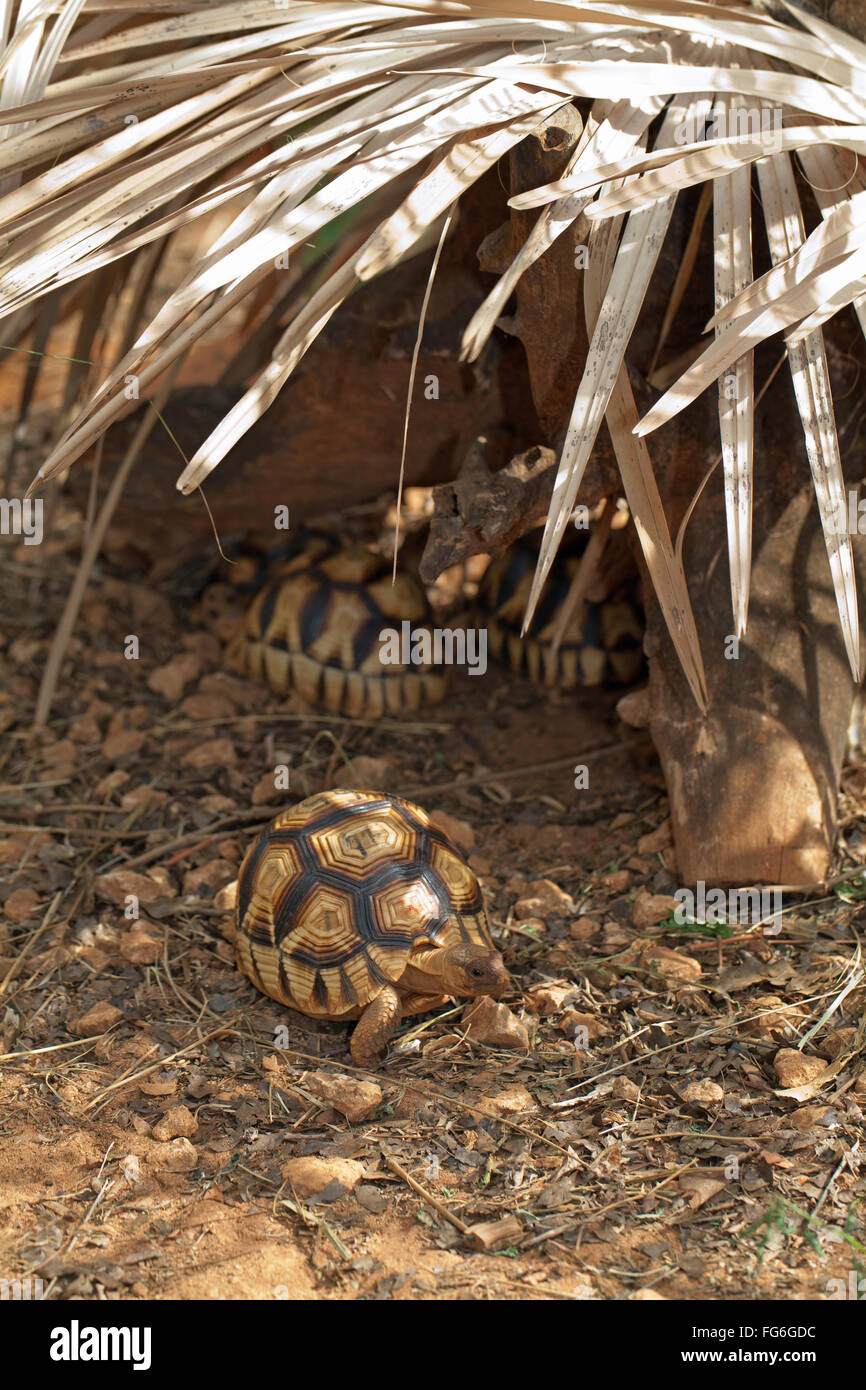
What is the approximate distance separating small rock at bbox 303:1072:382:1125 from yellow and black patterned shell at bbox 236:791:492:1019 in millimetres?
202

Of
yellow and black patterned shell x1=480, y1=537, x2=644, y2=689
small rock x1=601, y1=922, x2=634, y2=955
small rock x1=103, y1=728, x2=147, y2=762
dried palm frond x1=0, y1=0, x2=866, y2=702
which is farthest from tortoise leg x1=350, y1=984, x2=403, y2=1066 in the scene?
yellow and black patterned shell x1=480, y1=537, x2=644, y2=689

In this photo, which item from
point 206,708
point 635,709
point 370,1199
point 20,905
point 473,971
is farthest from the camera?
point 206,708

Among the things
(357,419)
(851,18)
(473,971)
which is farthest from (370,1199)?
(851,18)

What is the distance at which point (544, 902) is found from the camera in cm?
325

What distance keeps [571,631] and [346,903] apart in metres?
1.84

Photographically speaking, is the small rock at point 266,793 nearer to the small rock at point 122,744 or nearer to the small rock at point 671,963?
the small rock at point 122,744

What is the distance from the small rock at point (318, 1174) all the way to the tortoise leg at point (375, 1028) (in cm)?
34

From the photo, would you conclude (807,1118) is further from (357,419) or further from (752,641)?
(357,419)

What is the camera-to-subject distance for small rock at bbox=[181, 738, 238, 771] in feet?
12.8

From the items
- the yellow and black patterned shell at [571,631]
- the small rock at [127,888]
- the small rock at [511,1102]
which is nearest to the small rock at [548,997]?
the small rock at [511,1102]

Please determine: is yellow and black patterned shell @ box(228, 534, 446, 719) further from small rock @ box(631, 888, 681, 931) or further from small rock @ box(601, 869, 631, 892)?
small rock @ box(631, 888, 681, 931)

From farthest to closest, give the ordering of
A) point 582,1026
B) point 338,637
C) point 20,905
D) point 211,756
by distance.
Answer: point 338,637
point 211,756
point 20,905
point 582,1026
